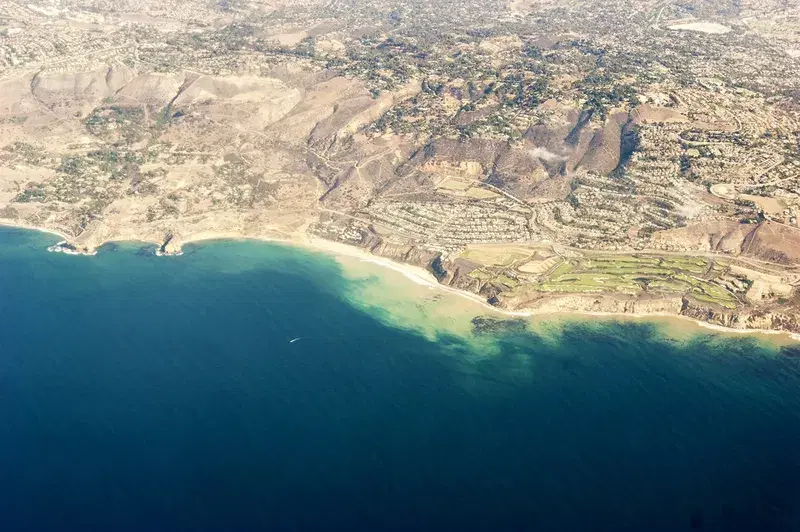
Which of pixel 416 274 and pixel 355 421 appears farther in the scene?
pixel 416 274

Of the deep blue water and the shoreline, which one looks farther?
the shoreline

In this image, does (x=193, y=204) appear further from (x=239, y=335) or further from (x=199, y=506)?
(x=199, y=506)

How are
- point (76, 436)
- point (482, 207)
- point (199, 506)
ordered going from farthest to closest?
point (482, 207) → point (76, 436) → point (199, 506)

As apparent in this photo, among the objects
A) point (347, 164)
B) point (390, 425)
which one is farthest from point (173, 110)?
point (390, 425)

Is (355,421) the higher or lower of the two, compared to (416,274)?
lower
